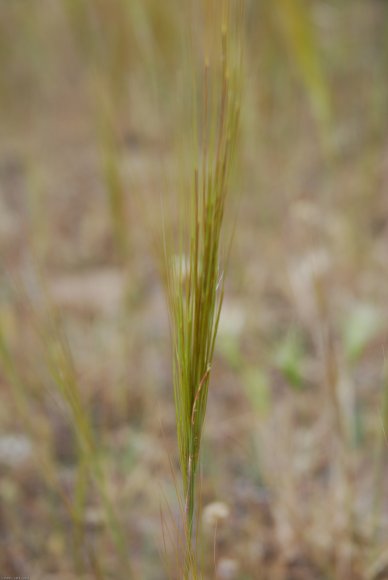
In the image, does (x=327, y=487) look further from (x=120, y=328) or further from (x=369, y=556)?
(x=120, y=328)

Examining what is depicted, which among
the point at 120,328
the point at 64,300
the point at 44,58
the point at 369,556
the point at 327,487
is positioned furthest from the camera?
the point at 44,58

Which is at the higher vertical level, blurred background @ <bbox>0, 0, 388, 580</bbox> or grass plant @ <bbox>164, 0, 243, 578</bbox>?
grass plant @ <bbox>164, 0, 243, 578</bbox>

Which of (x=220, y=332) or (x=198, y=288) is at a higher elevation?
(x=198, y=288)

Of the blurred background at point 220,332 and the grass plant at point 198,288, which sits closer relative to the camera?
the grass plant at point 198,288

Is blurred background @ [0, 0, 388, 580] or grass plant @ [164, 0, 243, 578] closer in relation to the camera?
grass plant @ [164, 0, 243, 578]

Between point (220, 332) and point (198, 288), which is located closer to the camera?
point (198, 288)

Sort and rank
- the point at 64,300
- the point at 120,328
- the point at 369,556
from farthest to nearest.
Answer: the point at 64,300 → the point at 120,328 → the point at 369,556

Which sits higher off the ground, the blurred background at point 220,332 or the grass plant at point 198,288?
the grass plant at point 198,288

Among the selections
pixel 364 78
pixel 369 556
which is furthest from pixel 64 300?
pixel 364 78
